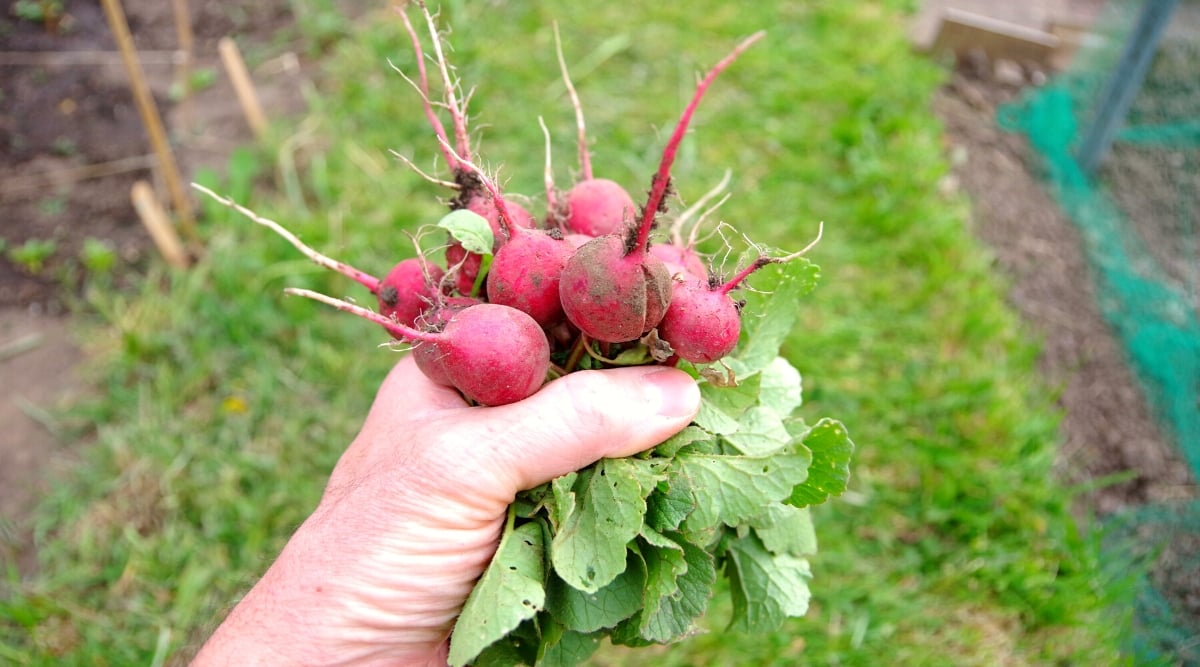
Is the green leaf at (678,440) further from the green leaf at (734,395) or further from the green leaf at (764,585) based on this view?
the green leaf at (764,585)

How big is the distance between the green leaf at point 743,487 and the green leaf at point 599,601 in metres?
0.16

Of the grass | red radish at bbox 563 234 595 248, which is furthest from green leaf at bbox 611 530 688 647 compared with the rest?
the grass

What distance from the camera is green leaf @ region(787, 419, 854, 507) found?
163 centimetres

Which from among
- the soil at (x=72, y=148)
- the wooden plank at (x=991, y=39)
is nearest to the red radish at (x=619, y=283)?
the soil at (x=72, y=148)

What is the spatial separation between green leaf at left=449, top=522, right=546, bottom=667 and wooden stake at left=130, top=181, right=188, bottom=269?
2.80 m

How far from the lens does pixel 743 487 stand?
1.60 meters

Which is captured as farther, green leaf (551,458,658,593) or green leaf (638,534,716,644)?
green leaf (638,534,716,644)

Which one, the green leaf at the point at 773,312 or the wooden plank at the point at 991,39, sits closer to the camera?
the green leaf at the point at 773,312

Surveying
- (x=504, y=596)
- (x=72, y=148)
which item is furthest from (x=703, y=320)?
(x=72, y=148)

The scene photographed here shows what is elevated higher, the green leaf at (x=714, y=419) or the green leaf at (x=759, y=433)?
the green leaf at (x=714, y=419)

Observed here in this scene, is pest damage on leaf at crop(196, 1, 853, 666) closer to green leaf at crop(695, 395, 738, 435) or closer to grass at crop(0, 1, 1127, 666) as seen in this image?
green leaf at crop(695, 395, 738, 435)

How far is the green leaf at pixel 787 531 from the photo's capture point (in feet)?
6.00

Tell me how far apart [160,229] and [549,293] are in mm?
2797

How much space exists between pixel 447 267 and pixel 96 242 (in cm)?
296
